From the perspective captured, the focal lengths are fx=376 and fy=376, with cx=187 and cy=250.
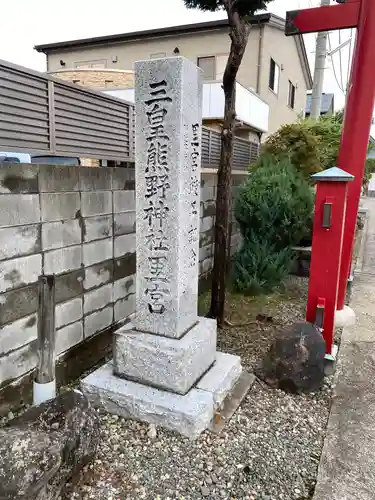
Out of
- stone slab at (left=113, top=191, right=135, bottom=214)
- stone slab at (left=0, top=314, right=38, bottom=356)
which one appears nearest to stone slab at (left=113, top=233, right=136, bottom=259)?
stone slab at (left=113, top=191, right=135, bottom=214)

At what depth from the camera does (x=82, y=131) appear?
3.39m

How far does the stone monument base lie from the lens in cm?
241

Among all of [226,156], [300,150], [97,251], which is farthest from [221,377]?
[300,150]

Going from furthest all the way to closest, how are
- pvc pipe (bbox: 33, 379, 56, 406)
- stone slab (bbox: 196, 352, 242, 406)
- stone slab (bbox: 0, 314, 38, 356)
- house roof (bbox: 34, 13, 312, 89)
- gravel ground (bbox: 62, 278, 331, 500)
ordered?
house roof (bbox: 34, 13, 312, 89) → stone slab (bbox: 196, 352, 242, 406) → stone slab (bbox: 0, 314, 38, 356) → pvc pipe (bbox: 33, 379, 56, 406) → gravel ground (bbox: 62, 278, 331, 500)

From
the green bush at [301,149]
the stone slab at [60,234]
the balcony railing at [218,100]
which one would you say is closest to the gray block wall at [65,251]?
the stone slab at [60,234]

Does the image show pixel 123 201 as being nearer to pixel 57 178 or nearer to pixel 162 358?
pixel 57 178

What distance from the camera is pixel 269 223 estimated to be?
538cm

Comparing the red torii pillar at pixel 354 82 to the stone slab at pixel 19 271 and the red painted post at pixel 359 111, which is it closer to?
the red painted post at pixel 359 111

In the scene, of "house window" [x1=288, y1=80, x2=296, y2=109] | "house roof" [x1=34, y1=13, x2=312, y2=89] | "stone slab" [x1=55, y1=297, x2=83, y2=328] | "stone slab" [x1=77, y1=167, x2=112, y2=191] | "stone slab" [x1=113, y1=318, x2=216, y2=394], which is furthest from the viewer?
"house window" [x1=288, y1=80, x2=296, y2=109]

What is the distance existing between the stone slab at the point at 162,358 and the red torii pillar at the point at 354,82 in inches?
94.5

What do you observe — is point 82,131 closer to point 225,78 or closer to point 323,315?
point 225,78

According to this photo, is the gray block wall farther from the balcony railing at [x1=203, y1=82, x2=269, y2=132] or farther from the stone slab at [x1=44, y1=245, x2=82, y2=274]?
the balcony railing at [x1=203, y1=82, x2=269, y2=132]

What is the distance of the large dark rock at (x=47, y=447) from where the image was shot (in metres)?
1.57

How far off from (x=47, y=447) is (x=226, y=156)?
2893 millimetres
